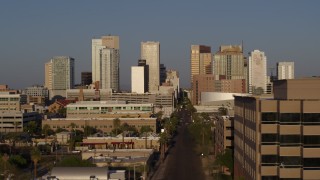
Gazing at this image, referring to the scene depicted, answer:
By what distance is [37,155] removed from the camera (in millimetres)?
40188

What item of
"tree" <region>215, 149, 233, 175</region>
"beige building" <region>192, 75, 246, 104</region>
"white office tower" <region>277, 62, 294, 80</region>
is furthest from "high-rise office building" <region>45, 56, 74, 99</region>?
"tree" <region>215, 149, 233, 175</region>

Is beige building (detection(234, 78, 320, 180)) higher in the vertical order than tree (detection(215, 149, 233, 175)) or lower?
higher

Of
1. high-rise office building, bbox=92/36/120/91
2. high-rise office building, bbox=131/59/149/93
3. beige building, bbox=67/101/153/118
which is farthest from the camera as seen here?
high-rise office building, bbox=92/36/120/91

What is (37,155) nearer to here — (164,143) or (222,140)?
(222,140)

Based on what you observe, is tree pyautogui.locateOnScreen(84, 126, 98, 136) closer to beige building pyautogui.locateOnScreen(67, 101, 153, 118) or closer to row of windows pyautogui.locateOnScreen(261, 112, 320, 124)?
beige building pyautogui.locateOnScreen(67, 101, 153, 118)

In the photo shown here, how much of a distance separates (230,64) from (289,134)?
490 ft

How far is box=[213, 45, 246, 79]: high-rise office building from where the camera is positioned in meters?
174

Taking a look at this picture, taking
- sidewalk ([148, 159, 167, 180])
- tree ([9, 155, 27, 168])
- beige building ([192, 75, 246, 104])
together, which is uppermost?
beige building ([192, 75, 246, 104])

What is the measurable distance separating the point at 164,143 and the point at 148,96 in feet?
266

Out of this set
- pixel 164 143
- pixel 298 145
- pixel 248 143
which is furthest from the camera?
pixel 164 143

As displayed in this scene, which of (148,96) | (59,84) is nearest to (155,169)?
(148,96)

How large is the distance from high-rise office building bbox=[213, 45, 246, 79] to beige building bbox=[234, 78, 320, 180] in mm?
144318

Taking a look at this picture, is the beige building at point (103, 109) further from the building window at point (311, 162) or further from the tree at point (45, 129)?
the building window at point (311, 162)

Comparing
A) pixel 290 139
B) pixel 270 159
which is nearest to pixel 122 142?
pixel 270 159
